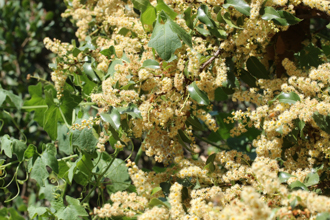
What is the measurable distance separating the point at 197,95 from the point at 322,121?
393mm

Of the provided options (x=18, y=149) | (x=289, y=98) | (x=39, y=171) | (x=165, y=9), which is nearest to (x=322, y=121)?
(x=289, y=98)

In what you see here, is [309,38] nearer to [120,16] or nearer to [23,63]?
[120,16]

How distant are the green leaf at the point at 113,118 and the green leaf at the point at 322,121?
607 mm

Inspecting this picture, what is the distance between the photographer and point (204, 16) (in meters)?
1.05

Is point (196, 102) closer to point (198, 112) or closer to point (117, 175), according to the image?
point (198, 112)

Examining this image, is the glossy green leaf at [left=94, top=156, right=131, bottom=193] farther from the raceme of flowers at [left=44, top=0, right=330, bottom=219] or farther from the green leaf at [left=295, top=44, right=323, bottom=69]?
the green leaf at [left=295, top=44, right=323, bottom=69]

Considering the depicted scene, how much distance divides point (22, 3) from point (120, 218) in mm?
2193

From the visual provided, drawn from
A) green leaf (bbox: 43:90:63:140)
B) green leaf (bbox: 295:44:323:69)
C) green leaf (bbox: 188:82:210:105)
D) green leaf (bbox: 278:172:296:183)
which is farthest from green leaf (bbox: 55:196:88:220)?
green leaf (bbox: 295:44:323:69)

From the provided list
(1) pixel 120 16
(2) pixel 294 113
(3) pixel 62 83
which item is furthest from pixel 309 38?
(3) pixel 62 83

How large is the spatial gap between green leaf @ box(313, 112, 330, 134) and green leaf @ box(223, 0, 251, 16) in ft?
1.30

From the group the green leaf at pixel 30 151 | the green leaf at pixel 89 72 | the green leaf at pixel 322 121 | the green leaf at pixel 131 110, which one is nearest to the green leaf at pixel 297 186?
the green leaf at pixel 322 121

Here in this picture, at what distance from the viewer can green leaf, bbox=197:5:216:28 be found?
1.05m

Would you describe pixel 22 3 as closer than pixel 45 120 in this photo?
No

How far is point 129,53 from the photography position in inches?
47.4
